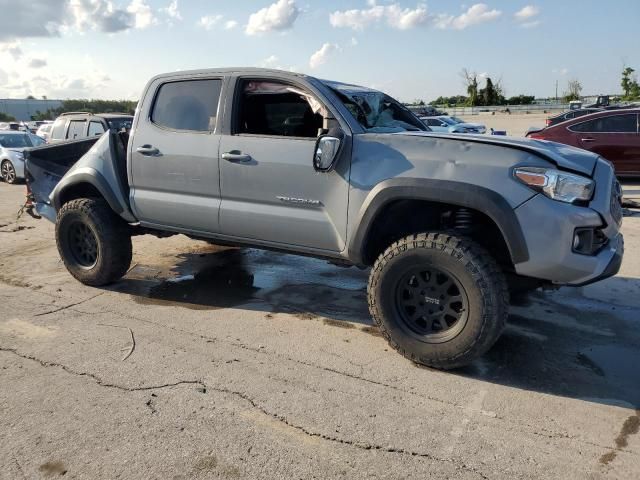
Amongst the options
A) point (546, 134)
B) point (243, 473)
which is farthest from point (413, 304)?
point (546, 134)

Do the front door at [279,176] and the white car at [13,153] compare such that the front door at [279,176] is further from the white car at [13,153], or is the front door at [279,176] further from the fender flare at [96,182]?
the white car at [13,153]

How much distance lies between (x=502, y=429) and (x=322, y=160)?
2.02 m

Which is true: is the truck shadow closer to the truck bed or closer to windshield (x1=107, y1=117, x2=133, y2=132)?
the truck bed

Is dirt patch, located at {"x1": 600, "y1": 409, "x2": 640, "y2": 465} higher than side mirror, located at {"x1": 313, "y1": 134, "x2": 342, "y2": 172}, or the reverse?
side mirror, located at {"x1": 313, "y1": 134, "x2": 342, "y2": 172}

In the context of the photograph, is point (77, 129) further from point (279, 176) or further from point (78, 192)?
point (279, 176)

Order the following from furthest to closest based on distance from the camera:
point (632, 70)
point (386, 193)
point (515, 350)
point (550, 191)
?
point (632, 70) → point (515, 350) → point (386, 193) → point (550, 191)

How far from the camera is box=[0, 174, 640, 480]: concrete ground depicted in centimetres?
261

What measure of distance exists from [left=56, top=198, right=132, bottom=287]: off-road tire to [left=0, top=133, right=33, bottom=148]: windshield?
12.2 metres

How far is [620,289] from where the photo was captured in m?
5.09

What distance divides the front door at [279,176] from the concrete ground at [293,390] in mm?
811

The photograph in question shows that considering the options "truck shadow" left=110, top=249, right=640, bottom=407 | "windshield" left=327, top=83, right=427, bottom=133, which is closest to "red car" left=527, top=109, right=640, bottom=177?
"truck shadow" left=110, top=249, right=640, bottom=407

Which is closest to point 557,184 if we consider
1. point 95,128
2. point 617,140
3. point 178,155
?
point 178,155

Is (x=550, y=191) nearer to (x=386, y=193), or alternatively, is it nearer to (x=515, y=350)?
(x=386, y=193)

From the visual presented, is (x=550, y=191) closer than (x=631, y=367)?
Yes
